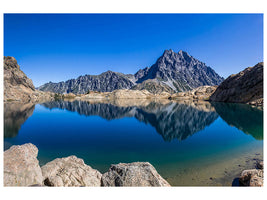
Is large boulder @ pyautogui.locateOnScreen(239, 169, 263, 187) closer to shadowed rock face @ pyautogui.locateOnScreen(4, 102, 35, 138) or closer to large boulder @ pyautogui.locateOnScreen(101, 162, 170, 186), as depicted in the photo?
large boulder @ pyautogui.locateOnScreen(101, 162, 170, 186)

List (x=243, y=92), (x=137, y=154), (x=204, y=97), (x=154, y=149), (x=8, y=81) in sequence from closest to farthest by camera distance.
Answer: (x=137, y=154), (x=154, y=149), (x=243, y=92), (x=8, y=81), (x=204, y=97)

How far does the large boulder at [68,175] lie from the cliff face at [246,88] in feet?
259

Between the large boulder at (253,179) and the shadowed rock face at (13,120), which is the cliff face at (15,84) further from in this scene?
the large boulder at (253,179)

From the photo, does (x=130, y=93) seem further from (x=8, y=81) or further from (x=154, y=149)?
(x=154, y=149)

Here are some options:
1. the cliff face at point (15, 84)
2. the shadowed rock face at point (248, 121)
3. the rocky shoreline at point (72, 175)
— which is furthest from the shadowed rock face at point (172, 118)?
the cliff face at point (15, 84)

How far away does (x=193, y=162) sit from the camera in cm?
1387

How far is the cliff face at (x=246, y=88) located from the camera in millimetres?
69188

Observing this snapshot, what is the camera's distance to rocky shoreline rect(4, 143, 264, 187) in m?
7.33

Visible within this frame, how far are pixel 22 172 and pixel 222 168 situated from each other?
1490cm

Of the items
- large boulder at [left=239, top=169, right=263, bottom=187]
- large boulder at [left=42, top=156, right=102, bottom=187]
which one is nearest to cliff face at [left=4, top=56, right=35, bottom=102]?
large boulder at [left=42, top=156, right=102, bottom=187]

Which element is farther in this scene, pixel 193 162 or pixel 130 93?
pixel 130 93

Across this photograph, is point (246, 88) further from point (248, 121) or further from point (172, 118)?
point (172, 118)

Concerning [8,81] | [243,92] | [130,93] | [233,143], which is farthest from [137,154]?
[130,93]

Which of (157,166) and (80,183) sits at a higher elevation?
(80,183)
